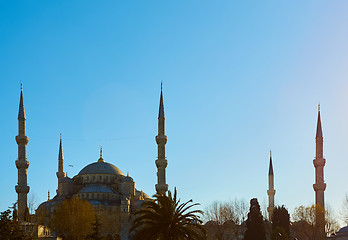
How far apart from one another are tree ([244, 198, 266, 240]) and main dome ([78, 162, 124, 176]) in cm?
3746

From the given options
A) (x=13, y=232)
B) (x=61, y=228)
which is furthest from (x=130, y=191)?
(x=13, y=232)

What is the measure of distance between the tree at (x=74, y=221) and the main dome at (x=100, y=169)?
2110 cm

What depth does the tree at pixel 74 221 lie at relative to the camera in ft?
152

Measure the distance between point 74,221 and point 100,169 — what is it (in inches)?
1023

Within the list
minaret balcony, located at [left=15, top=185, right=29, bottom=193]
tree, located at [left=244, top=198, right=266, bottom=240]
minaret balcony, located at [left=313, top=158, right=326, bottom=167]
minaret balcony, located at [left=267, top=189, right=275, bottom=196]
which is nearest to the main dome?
minaret balcony, located at [left=15, top=185, right=29, bottom=193]

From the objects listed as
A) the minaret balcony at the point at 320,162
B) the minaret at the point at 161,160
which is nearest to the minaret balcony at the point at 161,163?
the minaret at the point at 161,160

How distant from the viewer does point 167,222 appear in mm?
25594

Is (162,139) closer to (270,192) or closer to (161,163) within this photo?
(161,163)

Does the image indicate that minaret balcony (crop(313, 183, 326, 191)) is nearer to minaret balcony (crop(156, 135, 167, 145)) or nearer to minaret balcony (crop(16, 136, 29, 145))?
minaret balcony (crop(156, 135, 167, 145))

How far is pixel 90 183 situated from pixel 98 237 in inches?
1182

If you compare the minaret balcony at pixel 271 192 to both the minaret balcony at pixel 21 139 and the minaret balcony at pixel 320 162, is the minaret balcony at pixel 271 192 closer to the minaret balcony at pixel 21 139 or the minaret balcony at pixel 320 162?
the minaret balcony at pixel 320 162

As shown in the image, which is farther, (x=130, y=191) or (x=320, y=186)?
(x=130, y=191)

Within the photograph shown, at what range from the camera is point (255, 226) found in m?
37.9

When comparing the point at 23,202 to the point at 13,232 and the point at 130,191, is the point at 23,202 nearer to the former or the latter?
the point at 130,191
